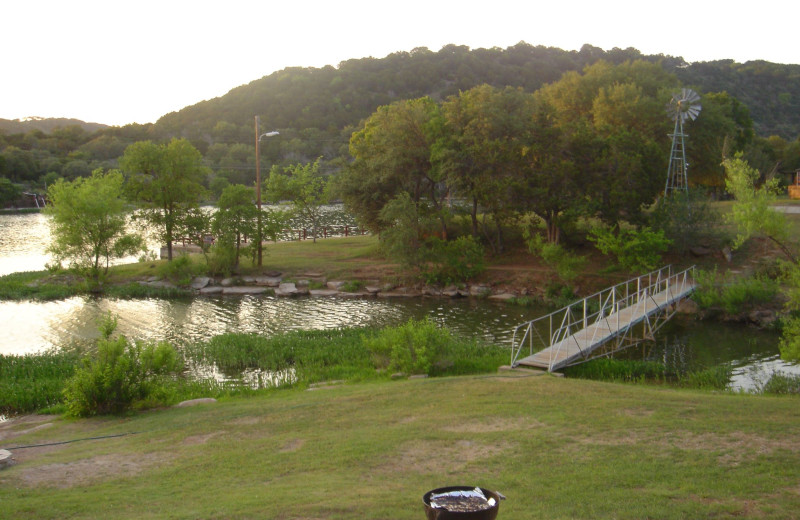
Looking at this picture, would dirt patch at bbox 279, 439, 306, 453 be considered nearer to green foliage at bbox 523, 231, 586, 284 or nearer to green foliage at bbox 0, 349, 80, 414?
green foliage at bbox 0, 349, 80, 414

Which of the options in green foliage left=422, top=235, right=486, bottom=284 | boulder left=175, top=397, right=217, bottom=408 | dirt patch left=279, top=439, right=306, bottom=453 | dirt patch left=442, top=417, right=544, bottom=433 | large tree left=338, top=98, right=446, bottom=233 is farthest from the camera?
large tree left=338, top=98, right=446, bottom=233

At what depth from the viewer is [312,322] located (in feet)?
94.3

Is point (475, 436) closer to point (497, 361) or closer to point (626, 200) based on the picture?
point (497, 361)

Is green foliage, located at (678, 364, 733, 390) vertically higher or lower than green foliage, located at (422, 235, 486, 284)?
lower

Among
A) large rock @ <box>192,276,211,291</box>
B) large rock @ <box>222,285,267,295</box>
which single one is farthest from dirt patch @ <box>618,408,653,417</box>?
large rock @ <box>192,276,211,291</box>

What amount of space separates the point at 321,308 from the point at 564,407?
20730 mm

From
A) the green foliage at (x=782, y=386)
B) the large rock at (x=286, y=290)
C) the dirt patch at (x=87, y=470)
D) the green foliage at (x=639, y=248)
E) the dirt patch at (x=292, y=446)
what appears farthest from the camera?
the large rock at (x=286, y=290)

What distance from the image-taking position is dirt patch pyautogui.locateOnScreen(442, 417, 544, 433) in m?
11.6

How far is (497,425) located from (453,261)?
25353mm

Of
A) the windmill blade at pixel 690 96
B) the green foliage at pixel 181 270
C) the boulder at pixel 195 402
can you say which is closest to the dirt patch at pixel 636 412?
the boulder at pixel 195 402

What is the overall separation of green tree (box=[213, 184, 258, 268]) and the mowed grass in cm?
2576

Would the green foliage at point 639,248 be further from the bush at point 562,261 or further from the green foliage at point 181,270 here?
the green foliage at point 181,270

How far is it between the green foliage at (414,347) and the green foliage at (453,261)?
17.7 m

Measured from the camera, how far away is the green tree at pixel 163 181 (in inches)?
1603
